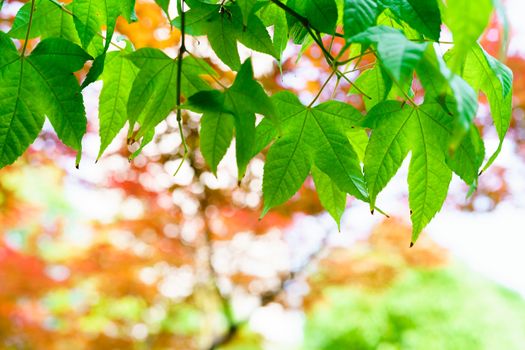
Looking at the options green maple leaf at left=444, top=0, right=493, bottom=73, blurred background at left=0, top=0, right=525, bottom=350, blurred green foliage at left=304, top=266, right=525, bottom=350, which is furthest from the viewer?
blurred green foliage at left=304, top=266, right=525, bottom=350

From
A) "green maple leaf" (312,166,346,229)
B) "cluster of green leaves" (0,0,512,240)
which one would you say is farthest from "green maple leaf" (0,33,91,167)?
"green maple leaf" (312,166,346,229)

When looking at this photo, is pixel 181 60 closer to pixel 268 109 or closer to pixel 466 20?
pixel 268 109

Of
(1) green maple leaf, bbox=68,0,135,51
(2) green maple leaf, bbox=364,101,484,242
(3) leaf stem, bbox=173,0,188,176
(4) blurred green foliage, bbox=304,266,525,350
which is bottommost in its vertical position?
(2) green maple leaf, bbox=364,101,484,242

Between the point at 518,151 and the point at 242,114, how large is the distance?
3.83 meters

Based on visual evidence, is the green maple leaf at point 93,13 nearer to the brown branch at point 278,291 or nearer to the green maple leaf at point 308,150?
the green maple leaf at point 308,150

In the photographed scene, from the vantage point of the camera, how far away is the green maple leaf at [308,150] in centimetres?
49

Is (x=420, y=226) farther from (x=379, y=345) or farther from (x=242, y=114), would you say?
(x=379, y=345)

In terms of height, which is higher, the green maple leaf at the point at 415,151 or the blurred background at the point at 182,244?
the blurred background at the point at 182,244

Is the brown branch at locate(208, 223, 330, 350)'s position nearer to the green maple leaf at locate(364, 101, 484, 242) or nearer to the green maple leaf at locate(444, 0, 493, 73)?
the green maple leaf at locate(364, 101, 484, 242)

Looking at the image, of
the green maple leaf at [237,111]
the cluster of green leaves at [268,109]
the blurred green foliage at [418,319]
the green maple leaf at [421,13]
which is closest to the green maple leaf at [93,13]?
the cluster of green leaves at [268,109]

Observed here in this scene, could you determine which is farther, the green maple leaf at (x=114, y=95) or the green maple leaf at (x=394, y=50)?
the green maple leaf at (x=114, y=95)

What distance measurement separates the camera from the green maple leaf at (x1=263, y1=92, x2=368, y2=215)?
0.49 meters

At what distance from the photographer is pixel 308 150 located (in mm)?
516

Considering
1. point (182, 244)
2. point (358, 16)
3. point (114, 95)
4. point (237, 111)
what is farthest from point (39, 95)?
point (182, 244)
